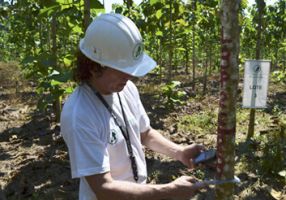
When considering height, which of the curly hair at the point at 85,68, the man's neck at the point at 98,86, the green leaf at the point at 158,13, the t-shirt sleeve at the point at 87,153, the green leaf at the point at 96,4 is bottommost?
the t-shirt sleeve at the point at 87,153

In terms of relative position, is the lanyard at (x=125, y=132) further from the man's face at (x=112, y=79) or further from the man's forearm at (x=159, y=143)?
the man's forearm at (x=159, y=143)

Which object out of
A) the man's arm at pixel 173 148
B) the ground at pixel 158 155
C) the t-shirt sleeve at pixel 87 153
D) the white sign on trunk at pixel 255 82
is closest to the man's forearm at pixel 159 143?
A: the man's arm at pixel 173 148

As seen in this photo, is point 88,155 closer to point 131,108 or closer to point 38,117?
point 131,108

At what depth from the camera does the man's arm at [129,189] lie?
1.56m

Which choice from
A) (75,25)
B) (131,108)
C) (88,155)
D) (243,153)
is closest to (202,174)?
(243,153)

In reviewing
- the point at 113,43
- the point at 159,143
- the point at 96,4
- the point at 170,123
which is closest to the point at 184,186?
the point at 159,143

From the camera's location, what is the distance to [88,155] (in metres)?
1.58

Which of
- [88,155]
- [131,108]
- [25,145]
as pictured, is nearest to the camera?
[88,155]

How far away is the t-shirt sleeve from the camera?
1.57 metres

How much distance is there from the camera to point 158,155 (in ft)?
16.1

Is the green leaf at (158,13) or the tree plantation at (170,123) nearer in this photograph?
the tree plantation at (170,123)

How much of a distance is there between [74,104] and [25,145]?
415cm

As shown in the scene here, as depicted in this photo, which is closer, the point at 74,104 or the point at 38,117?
the point at 74,104

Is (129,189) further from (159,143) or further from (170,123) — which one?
(170,123)
